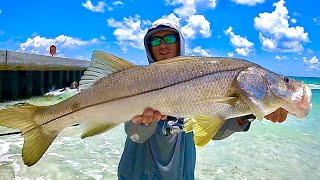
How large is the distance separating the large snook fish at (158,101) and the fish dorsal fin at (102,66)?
48 millimetres

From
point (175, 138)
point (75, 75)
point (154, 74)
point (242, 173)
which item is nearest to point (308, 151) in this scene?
point (242, 173)

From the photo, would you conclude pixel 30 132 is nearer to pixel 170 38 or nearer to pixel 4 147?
pixel 170 38

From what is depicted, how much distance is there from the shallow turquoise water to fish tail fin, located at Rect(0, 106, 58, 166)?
396cm

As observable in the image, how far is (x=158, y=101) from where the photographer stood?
233 cm

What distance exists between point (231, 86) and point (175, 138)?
2.88 ft

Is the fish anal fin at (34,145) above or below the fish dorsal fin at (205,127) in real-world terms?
below

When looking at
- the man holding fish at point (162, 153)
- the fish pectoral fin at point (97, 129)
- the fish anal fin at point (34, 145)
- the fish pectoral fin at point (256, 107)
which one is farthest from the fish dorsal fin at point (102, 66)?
the fish pectoral fin at point (256, 107)

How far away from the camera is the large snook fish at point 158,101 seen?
232 centimetres

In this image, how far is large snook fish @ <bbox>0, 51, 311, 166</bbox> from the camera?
232 cm

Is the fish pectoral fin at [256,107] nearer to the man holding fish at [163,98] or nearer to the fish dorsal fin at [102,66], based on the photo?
the man holding fish at [163,98]

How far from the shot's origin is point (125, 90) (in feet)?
7.72

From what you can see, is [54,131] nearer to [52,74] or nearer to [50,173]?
[50,173]

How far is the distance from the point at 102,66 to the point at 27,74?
18.1m

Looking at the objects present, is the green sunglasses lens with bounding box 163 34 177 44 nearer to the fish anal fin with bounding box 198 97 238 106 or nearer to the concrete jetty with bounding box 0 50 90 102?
the fish anal fin with bounding box 198 97 238 106
